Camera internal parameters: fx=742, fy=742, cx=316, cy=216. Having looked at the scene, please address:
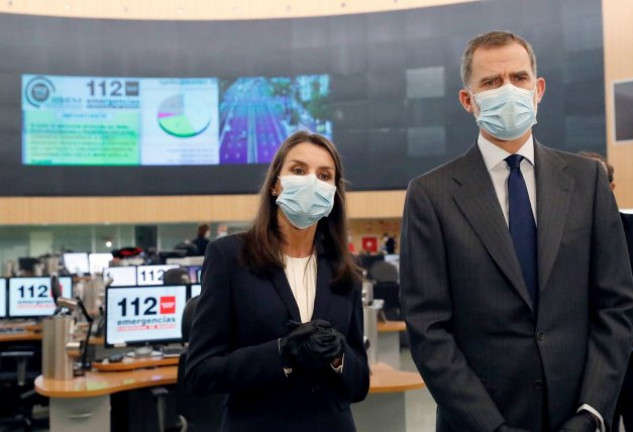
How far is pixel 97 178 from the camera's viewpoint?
1570 cm

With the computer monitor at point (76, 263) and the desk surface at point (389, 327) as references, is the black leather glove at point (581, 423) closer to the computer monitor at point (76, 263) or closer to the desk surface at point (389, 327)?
the desk surface at point (389, 327)

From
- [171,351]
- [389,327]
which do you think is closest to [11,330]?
[171,351]

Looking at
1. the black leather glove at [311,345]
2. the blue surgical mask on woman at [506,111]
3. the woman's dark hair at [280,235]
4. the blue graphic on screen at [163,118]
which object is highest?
the blue graphic on screen at [163,118]

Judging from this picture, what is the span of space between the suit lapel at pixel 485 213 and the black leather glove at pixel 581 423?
26cm

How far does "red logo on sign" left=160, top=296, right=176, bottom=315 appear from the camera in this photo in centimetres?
542

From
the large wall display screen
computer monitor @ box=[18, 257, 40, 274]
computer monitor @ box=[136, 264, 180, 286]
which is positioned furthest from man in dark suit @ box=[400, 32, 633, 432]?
the large wall display screen

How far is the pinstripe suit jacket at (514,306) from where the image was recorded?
1686mm

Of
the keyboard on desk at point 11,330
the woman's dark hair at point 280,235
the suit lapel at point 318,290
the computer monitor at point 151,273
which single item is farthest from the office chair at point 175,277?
the suit lapel at point 318,290

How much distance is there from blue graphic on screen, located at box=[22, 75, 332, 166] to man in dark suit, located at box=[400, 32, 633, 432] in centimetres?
1376

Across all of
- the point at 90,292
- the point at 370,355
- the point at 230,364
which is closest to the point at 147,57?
the point at 90,292

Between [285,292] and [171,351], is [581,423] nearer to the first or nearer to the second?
[285,292]

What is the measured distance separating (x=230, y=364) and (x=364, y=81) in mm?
14405

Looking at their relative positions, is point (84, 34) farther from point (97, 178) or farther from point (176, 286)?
point (176, 286)

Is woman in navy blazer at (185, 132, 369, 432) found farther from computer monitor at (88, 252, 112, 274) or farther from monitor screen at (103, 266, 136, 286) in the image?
computer monitor at (88, 252, 112, 274)
